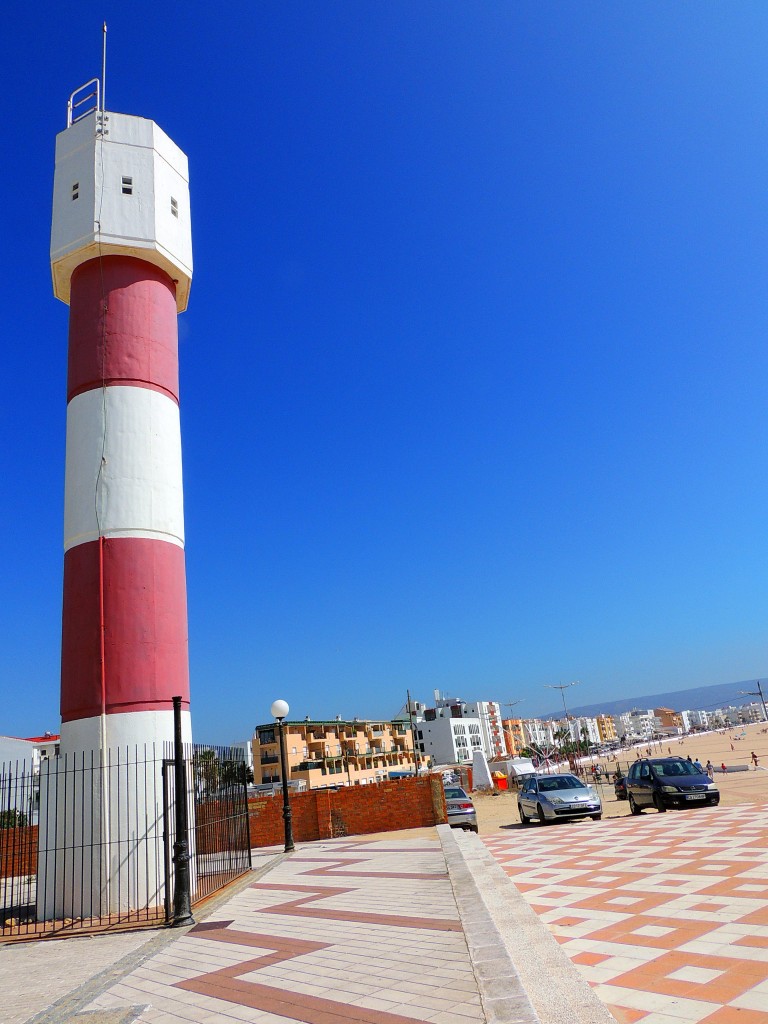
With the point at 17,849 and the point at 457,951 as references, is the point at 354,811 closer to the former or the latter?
the point at 17,849

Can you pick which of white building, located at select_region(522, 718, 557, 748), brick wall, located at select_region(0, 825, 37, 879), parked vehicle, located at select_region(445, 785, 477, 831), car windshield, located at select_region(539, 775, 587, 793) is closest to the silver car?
car windshield, located at select_region(539, 775, 587, 793)

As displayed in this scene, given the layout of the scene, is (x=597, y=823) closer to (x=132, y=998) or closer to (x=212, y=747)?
(x=212, y=747)

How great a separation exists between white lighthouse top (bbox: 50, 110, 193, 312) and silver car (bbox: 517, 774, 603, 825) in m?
16.2

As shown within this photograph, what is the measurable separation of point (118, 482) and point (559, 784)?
14.4m

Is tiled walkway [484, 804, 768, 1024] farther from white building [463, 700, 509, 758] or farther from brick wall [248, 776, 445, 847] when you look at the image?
white building [463, 700, 509, 758]

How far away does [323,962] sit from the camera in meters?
6.46

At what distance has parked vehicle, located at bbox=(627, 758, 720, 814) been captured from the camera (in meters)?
17.9

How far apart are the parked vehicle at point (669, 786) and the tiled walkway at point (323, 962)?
9.61m

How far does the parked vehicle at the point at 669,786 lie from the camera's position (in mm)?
17922

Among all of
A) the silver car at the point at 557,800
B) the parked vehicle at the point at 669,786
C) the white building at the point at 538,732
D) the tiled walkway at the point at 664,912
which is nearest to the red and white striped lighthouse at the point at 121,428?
the tiled walkway at the point at 664,912

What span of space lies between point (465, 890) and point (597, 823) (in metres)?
9.68

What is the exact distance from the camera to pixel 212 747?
39.8 feet

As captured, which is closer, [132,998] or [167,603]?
[132,998]

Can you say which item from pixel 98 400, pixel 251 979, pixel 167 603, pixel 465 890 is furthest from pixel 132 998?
pixel 98 400
